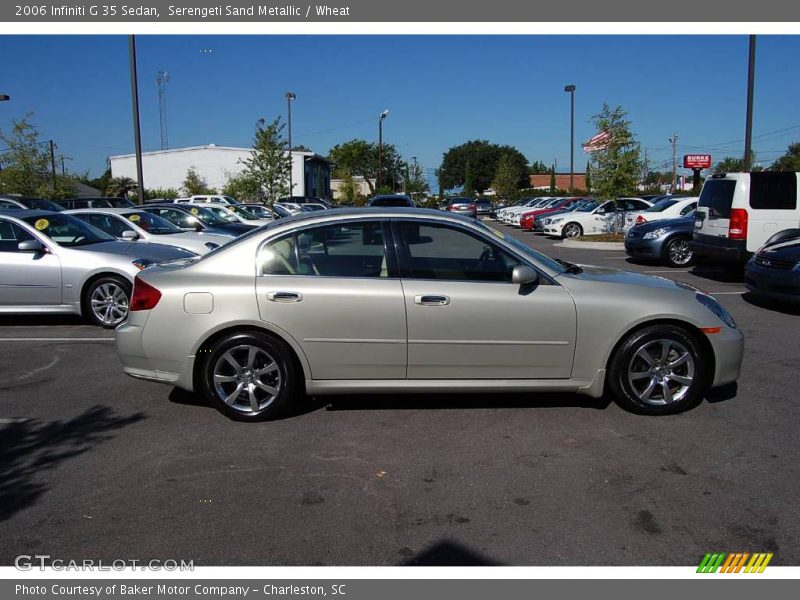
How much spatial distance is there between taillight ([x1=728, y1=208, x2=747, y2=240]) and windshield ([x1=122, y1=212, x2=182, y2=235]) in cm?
1020

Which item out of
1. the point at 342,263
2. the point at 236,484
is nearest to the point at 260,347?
the point at 342,263

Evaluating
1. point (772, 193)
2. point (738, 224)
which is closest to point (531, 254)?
point (738, 224)

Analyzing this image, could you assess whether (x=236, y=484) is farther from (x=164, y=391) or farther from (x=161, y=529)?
(x=164, y=391)

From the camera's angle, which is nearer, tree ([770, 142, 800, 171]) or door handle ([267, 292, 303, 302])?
door handle ([267, 292, 303, 302])

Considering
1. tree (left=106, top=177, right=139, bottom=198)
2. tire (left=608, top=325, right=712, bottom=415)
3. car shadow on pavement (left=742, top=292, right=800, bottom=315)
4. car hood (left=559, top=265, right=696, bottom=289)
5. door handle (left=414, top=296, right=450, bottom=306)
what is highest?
tree (left=106, top=177, right=139, bottom=198)

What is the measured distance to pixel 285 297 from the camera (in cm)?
504

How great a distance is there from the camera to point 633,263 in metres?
16.7

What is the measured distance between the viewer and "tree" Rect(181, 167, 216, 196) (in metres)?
53.6

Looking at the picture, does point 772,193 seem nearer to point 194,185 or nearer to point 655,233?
point 655,233

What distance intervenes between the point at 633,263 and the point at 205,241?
10.3 meters

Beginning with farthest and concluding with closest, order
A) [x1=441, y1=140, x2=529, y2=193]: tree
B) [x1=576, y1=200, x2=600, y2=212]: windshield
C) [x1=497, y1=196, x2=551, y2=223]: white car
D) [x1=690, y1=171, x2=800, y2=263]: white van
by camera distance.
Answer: [x1=441, y1=140, x2=529, y2=193]: tree
[x1=497, y1=196, x2=551, y2=223]: white car
[x1=576, y1=200, x2=600, y2=212]: windshield
[x1=690, y1=171, x2=800, y2=263]: white van

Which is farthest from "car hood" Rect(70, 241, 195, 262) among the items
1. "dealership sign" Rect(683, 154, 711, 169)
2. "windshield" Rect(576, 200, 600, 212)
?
"dealership sign" Rect(683, 154, 711, 169)

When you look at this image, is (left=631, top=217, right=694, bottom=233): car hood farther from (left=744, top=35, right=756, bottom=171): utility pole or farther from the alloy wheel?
the alloy wheel

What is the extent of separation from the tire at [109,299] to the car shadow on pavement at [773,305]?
8.81 m
